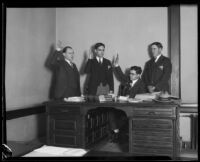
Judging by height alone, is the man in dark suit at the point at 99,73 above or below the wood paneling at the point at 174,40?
below

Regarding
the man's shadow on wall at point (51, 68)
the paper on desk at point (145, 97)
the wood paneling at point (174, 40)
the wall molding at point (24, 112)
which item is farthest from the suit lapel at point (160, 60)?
the wall molding at point (24, 112)

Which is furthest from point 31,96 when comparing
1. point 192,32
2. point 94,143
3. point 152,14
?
point 192,32

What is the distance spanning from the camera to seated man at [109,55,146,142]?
461cm

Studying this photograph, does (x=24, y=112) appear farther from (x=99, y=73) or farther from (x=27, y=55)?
(x=99, y=73)

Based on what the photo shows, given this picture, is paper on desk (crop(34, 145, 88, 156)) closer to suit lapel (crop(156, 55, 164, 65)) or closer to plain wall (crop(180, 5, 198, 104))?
suit lapel (crop(156, 55, 164, 65))

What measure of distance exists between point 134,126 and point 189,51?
2047 mm

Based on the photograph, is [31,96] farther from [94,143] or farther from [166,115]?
[166,115]

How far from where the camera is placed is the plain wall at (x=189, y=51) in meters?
5.17

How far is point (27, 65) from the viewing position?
488cm

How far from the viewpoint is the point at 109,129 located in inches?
211

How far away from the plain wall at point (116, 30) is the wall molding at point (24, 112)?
1199 mm

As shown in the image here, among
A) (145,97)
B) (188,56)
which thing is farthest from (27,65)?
(188,56)

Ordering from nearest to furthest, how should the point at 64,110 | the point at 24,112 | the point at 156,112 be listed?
the point at 156,112 < the point at 64,110 < the point at 24,112

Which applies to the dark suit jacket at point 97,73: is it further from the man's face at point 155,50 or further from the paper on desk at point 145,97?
the paper on desk at point 145,97
